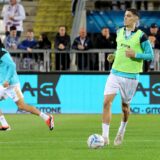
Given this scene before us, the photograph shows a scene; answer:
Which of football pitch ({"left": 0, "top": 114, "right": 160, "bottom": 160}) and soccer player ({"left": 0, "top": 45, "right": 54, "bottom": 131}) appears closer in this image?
football pitch ({"left": 0, "top": 114, "right": 160, "bottom": 160})

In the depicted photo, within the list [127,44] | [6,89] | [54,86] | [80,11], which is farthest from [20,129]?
[80,11]

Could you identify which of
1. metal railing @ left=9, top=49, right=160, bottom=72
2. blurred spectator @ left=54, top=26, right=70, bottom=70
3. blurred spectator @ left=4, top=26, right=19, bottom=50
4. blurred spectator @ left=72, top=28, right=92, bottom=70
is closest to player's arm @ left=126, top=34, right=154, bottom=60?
blurred spectator @ left=72, top=28, right=92, bottom=70

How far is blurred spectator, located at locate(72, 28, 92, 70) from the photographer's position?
26.4 m

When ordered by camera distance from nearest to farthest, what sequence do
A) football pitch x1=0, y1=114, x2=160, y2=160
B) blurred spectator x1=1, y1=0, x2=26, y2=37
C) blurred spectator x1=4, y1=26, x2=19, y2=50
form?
football pitch x1=0, y1=114, x2=160, y2=160 → blurred spectator x1=4, y1=26, x2=19, y2=50 → blurred spectator x1=1, y1=0, x2=26, y2=37

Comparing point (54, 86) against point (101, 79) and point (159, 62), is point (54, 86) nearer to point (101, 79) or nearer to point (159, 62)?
point (101, 79)

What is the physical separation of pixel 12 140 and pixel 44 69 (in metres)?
11.1

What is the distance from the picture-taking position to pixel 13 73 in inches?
699

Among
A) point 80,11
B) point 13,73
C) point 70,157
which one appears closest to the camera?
point 70,157

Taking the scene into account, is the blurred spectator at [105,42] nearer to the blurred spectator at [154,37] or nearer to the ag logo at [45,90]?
the blurred spectator at [154,37]

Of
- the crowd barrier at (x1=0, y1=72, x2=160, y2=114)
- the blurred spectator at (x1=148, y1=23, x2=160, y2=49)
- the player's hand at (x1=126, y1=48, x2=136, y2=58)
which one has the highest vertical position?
the player's hand at (x1=126, y1=48, x2=136, y2=58)

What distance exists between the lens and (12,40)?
89.6 ft

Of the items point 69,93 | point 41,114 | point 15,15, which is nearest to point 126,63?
point 41,114

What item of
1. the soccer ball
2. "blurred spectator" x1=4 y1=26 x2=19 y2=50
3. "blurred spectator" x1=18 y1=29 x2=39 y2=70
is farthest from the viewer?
"blurred spectator" x1=4 y1=26 x2=19 y2=50

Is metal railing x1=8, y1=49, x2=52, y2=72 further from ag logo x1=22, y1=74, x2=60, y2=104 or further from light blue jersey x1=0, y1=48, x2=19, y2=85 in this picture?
light blue jersey x1=0, y1=48, x2=19, y2=85
